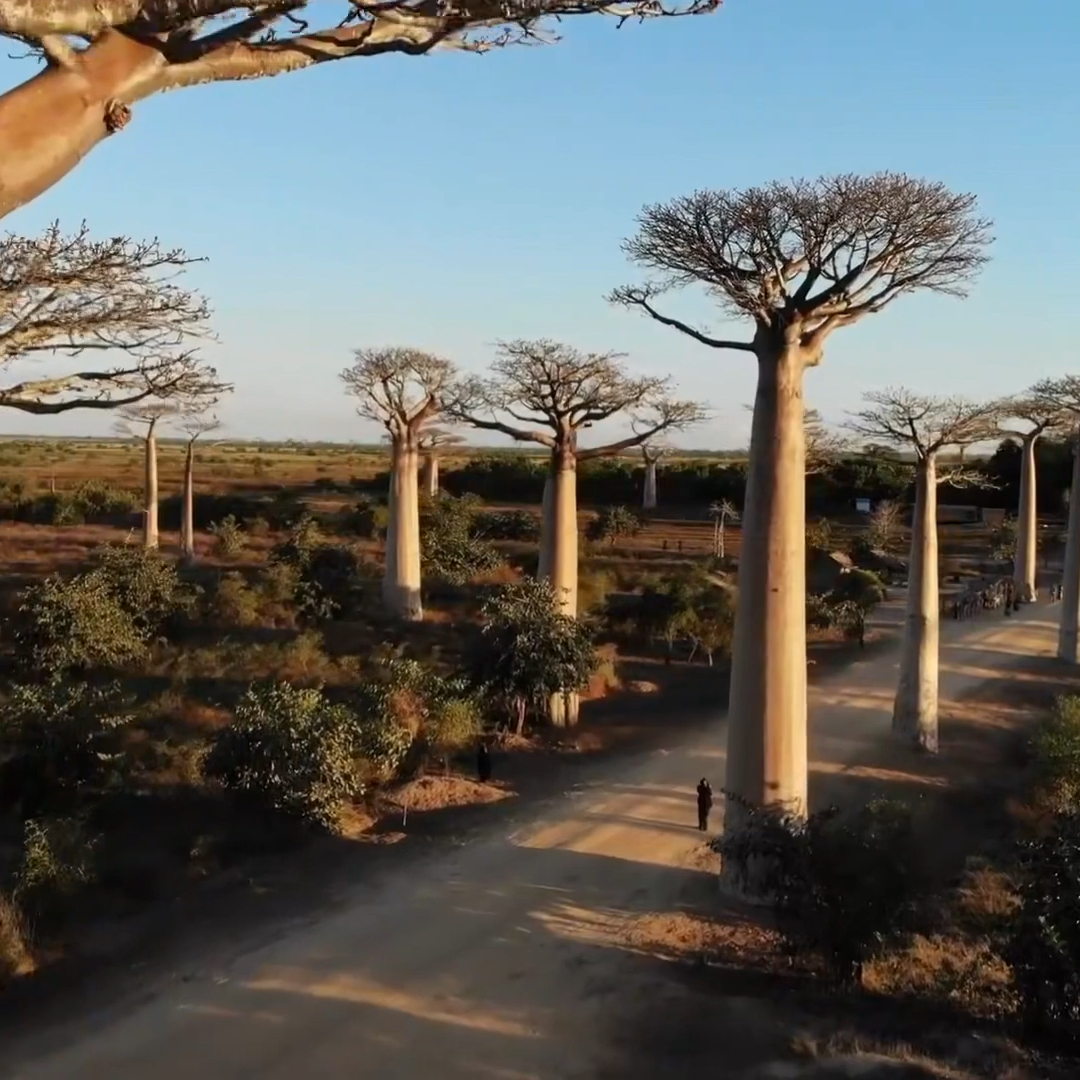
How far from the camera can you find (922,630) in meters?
11.7

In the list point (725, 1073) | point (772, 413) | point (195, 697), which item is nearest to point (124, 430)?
point (195, 697)

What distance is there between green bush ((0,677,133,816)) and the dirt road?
3174 millimetres

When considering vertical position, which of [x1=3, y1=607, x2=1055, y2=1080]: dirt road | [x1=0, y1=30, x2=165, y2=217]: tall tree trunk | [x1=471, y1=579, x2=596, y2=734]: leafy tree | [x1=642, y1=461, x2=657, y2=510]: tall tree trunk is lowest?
[x1=3, y1=607, x2=1055, y2=1080]: dirt road

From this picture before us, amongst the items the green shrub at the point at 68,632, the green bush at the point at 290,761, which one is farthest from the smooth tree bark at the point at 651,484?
the green bush at the point at 290,761

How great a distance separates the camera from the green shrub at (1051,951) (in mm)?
5066

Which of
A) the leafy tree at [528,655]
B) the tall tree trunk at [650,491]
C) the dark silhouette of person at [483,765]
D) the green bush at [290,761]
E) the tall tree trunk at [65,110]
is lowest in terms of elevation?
the dark silhouette of person at [483,765]

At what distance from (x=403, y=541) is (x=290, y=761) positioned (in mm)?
9062

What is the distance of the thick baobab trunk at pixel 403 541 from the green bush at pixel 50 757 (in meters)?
8.47

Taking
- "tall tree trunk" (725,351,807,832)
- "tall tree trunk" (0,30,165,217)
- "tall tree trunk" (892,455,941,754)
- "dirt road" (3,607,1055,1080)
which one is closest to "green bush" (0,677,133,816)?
"dirt road" (3,607,1055,1080)

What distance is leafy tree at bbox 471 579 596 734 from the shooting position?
39.6ft

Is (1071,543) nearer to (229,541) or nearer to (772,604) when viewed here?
(772,604)

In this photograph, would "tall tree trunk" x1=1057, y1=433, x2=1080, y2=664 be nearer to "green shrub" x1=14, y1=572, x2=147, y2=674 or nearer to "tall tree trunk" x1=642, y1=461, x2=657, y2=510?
"green shrub" x1=14, y1=572, x2=147, y2=674

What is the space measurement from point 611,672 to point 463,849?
6941 millimetres

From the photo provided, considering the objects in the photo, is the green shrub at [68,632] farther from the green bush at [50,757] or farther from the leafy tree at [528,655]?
the leafy tree at [528,655]
